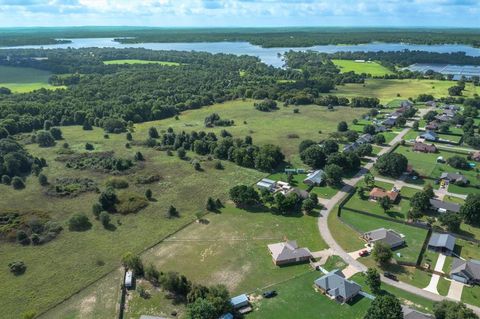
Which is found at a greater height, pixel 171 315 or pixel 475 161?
pixel 475 161

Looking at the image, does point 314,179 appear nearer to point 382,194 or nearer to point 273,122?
point 382,194

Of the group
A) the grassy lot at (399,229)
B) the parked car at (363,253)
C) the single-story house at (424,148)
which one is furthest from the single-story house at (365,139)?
the parked car at (363,253)

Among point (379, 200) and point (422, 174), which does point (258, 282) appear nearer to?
point (379, 200)

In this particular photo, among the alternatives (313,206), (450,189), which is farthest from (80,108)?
(450,189)

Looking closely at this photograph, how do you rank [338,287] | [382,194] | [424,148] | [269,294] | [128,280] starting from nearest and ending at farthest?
1. [338,287]
2. [269,294]
3. [128,280]
4. [382,194]
5. [424,148]

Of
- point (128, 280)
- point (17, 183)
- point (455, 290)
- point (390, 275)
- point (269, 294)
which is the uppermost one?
point (17, 183)

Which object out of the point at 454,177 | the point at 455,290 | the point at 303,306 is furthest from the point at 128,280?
the point at 454,177

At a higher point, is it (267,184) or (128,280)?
(267,184)
